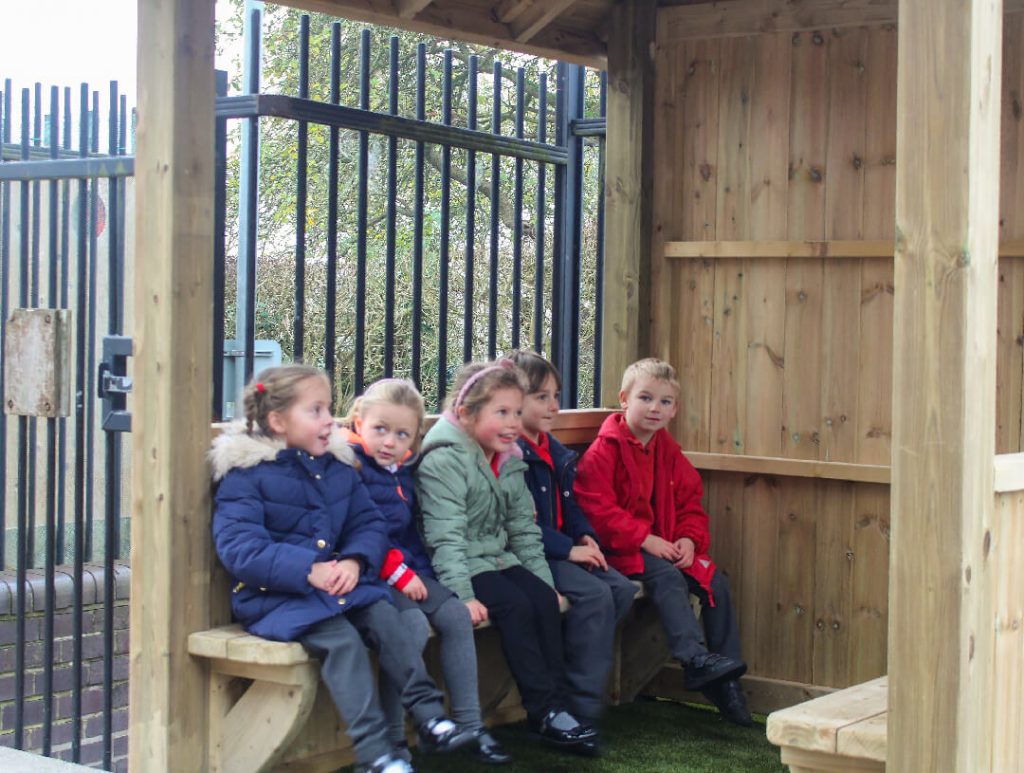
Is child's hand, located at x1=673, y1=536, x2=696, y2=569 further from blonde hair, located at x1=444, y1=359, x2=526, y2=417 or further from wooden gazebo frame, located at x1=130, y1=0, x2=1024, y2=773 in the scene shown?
blonde hair, located at x1=444, y1=359, x2=526, y2=417

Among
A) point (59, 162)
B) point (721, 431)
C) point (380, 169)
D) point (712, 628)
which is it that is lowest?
point (712, 628)

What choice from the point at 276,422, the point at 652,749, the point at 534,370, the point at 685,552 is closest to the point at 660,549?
the point at 685,552

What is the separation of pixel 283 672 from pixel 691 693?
234cm

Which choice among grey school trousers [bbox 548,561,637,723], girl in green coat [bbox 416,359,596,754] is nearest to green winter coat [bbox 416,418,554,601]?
girl in green coat [bbox 416,359,596,754]

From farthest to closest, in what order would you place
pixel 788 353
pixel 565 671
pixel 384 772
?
1. pixel 788 353
2. pixel 565 671
3. pixel 384 772

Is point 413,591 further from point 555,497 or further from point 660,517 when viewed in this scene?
point 660,517

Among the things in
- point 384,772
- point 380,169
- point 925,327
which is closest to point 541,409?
point 384,772

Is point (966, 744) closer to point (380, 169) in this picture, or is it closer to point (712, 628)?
point (712, 628)

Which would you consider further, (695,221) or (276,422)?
(695,221)

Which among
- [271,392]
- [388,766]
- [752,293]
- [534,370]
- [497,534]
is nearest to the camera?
[388,766]

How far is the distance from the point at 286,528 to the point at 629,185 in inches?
92.7

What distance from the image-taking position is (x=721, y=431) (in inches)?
234

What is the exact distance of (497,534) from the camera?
505 centimetres

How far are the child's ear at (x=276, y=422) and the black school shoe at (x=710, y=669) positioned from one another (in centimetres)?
186
